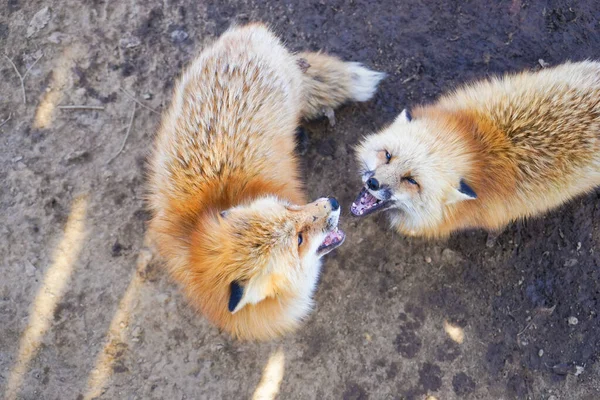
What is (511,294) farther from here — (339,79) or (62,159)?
(62,159)

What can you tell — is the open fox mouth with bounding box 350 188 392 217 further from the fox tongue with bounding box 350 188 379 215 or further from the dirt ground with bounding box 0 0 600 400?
the dirt ground with bounding box 0 0 600 400

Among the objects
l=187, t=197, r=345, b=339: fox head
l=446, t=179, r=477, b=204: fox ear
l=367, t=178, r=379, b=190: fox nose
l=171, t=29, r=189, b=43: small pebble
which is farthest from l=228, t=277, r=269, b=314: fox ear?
l=171, t=29, r=189, b=43: small pebble

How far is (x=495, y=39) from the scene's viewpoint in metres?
3.87

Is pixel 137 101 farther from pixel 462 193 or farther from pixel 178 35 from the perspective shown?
pixel 462 193

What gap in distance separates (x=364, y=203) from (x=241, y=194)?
35.2 inches

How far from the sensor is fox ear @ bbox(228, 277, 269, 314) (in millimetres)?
2334

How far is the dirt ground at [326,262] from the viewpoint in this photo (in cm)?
333

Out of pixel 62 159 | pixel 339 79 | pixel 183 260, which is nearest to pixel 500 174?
pixel 339 79

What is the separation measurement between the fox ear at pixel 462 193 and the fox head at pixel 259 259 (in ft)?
2.55

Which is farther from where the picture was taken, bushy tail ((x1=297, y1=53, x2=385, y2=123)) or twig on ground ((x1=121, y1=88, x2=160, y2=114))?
twig on ground ((x1=121, y1=88, x2=160, y2=114))

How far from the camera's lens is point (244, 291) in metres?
2.35

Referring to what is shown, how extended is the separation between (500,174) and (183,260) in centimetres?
210

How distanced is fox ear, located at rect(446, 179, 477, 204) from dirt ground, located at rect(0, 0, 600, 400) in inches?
29.6

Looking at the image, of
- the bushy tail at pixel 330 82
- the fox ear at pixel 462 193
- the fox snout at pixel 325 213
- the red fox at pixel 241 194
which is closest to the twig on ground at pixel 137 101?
the red fox at pixel 241 194
